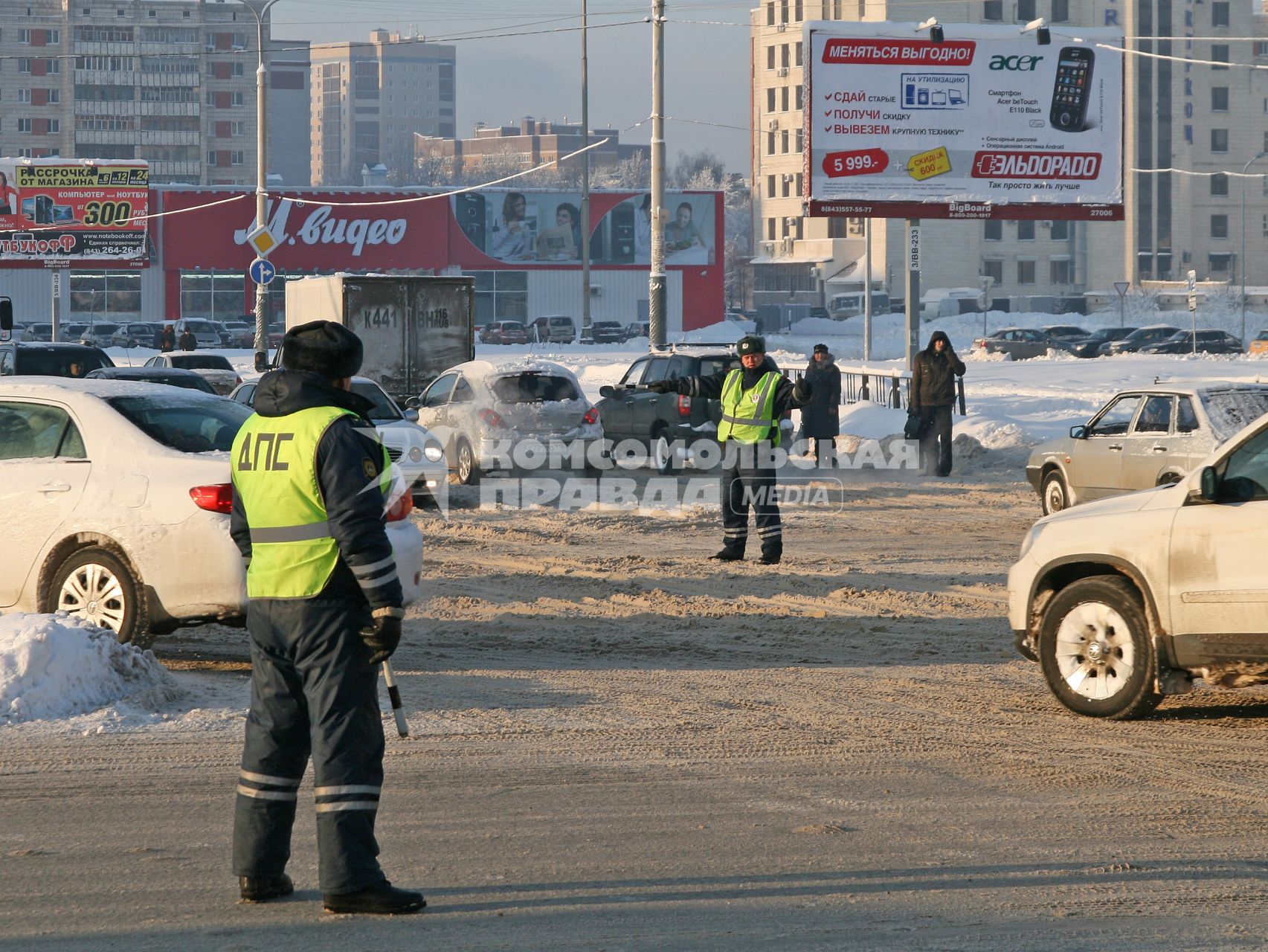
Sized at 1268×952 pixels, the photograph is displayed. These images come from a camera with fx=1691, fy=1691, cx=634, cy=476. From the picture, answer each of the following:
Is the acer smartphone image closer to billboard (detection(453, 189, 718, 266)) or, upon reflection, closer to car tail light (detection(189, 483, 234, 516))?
car tail light (detection(189, 483, 234, 516))

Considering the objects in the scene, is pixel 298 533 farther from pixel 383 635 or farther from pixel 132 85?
pixel 132 85

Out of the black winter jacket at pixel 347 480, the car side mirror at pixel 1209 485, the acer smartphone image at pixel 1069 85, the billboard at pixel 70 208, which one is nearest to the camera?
the black winter jacket at pixel 347 480

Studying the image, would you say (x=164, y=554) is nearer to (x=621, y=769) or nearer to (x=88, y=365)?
(x=621, y=769)

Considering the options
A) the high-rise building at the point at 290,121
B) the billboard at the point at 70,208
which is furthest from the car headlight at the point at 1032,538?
the high-rise building at the point at 290,121

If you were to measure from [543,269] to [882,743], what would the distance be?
6975cm

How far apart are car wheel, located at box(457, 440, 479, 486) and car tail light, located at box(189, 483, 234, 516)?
11052mm

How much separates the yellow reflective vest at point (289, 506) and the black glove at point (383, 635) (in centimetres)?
20

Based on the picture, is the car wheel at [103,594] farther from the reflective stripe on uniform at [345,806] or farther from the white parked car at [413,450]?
the white parked car at [413,450]

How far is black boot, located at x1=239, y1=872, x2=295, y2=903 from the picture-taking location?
205 inches

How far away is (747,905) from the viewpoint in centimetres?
525

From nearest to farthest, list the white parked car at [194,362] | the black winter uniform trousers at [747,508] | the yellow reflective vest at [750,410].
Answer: the yellow reflective vest at [750,410]
the black winter uniform trousers at [747,508]
the white parked car at [194,362]

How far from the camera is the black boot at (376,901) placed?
5.08 metres

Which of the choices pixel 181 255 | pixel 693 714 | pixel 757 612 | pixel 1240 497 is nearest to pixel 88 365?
pixel 757 612

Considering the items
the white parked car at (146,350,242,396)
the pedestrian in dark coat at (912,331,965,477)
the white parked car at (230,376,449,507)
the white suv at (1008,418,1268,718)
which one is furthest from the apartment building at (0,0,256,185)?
the white suv at (1008,418,1268,718)
